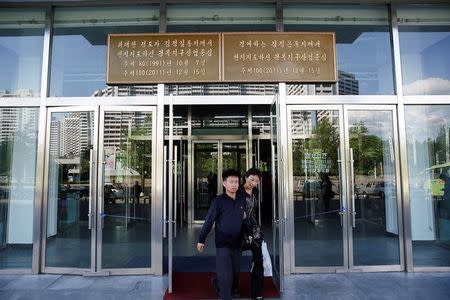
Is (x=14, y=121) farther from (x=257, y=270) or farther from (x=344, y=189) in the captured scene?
(x=344, y=189)

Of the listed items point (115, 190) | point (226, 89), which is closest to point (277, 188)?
point (226, 89)

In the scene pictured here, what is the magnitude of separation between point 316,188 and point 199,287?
224 centimetres

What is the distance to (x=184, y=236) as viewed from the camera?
891cm

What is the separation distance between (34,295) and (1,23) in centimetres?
425

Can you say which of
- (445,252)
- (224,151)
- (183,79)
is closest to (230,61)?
(183,79)

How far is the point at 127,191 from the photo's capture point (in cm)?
586

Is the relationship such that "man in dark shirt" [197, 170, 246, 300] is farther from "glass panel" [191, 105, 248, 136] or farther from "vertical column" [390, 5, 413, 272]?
"glass panel" [191, 105, 248, 136]

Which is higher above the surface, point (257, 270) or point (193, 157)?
point (193, 157)

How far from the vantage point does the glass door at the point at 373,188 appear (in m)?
5.83

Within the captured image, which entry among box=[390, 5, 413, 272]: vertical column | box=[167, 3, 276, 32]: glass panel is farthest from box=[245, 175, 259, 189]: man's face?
box=[167, 3, 276, 32]: glass panel

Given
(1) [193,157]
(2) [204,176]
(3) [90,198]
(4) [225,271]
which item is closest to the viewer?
(4) [225,271]

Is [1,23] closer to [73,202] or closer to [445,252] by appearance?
[73,202]

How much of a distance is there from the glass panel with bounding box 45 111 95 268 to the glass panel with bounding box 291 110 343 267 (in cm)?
308

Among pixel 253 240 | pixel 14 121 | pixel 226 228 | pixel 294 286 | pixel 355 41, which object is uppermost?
pixel 355 41
